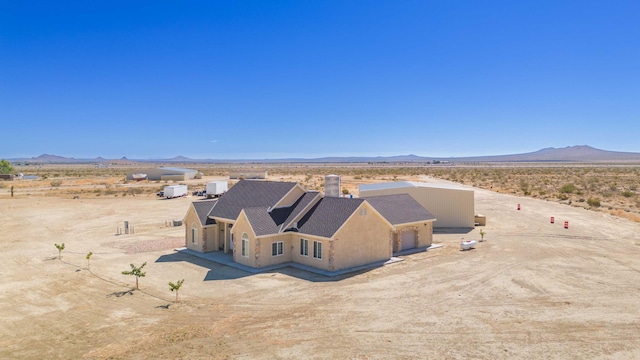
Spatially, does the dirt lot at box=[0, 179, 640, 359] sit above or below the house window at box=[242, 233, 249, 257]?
below

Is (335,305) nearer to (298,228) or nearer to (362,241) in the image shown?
(362,241)

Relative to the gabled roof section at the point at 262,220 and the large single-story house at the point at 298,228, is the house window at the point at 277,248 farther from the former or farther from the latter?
the gabled roof section at the point at 262,220

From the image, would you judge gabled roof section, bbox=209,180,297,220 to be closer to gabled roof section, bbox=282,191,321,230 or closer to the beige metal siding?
gabled roof section, bbox=282,191,321,230

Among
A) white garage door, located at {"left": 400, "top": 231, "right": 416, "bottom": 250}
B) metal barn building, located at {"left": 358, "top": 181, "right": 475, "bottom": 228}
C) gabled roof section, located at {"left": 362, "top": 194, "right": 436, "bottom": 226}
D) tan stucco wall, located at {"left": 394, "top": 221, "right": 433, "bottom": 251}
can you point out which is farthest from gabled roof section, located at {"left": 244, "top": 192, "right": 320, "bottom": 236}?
metal barn building, located at {"left": 358, "top": 181, "right": 475, "bottom": 228}

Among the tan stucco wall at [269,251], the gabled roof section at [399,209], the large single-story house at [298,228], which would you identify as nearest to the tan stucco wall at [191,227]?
the large single-story house at [298,228]

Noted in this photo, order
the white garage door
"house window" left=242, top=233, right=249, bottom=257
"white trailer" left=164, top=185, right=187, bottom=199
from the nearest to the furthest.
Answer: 1. "house window" left=242, top=233, right=249, bottom=257
2. the white garage door
3. "white trailer" left=164, top=185, right=187, bottom=199

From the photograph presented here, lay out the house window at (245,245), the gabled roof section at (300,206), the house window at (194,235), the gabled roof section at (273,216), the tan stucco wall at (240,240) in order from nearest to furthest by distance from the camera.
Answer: the tan stucco wall at (240,240)
the gabled roof section at (273,216)
the house window at (245,245)
the gabled roof section at (300,206)
the house window at (194,235)
